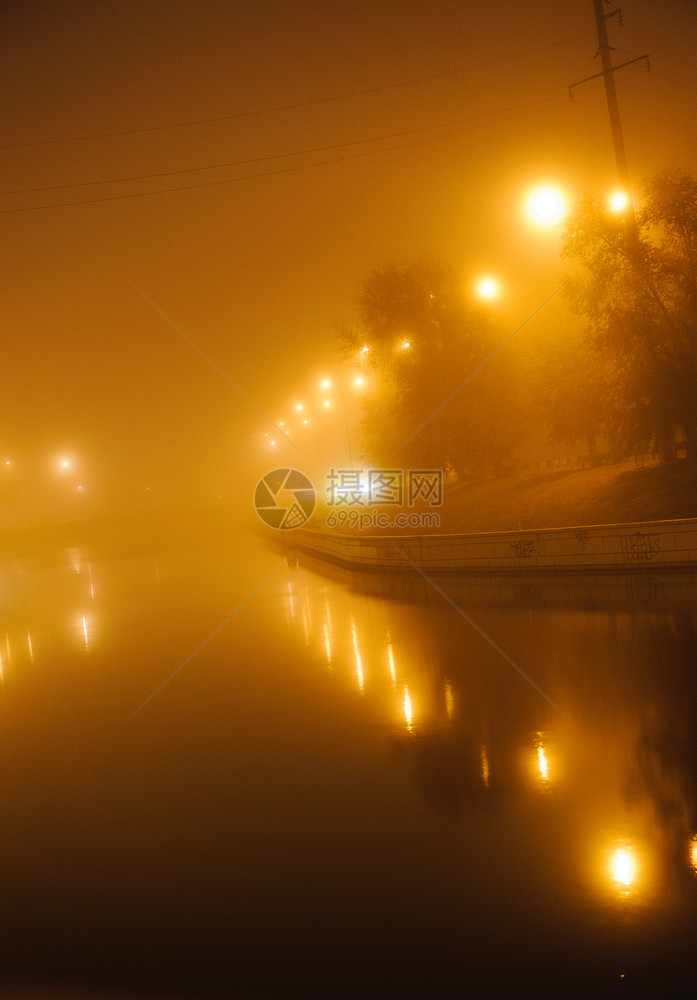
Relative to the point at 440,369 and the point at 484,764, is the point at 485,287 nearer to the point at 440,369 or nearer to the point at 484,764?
the point at 440,369

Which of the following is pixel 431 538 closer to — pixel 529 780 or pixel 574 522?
pixel 574 522

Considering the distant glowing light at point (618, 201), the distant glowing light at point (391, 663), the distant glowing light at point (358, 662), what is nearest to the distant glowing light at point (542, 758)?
the distant glowing light at point (391, 663)

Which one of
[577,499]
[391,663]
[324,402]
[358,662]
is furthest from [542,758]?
[324,402]

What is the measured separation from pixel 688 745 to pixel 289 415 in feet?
256

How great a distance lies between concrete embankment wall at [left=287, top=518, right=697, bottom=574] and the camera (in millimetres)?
18609

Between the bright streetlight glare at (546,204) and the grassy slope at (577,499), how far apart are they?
731 cm

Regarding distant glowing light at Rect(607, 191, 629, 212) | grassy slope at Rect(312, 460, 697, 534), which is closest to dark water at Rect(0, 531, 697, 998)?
grassy slope at Rect(312, 460, 697, 534)

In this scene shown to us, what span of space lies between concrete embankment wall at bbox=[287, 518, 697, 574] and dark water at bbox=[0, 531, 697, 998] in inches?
152

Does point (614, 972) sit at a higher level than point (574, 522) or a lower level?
lower

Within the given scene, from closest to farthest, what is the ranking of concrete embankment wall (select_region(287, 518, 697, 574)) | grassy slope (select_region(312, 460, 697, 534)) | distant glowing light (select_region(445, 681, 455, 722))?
distant glowing light (select_region(445, 681, 455, 722)), concrete embankment wall (select_region(287, 518, 697, 574)), grassy slope (select_region(312, 460, 697, 534))

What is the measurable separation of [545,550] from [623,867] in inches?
658

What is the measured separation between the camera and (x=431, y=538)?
26.4m

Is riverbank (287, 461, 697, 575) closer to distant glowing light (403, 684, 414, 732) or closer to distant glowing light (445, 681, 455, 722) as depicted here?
distant glowing light (445, 681, 455, 722)

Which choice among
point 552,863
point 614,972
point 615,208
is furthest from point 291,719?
point 615,208
